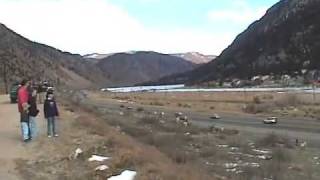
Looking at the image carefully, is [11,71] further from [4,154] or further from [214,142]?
[4,154]

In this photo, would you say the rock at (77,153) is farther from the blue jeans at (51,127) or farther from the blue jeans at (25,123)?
the blue jeans at (51,127)

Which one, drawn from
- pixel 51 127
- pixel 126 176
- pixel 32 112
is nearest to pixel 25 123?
pixel 32 112

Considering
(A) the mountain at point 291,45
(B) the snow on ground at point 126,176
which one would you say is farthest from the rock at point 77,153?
(A) the mountain at point 291,45

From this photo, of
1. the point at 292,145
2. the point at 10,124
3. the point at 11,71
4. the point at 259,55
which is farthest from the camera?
the point at 259,55

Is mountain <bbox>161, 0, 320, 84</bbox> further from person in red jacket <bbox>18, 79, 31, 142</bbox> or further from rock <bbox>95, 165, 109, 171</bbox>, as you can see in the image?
rock <bbox>95, 165, 109, 171</bbox>

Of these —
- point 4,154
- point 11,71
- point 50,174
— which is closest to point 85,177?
point 50,174

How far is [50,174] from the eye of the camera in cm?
1432

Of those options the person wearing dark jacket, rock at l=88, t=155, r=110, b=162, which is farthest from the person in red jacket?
rock at l=88, t=155, r=110, b=162

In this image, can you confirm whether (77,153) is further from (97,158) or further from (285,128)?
(285,128)

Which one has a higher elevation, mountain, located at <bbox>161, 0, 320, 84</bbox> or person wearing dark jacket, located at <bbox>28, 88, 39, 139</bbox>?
mountain, located at <bbox>161, 0, 320, 84</bbox>

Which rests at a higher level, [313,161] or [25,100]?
[25,100]

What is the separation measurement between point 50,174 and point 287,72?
153 metres

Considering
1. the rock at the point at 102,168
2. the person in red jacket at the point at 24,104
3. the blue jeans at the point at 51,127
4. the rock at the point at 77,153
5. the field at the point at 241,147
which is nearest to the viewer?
the rock at the point at 102,168

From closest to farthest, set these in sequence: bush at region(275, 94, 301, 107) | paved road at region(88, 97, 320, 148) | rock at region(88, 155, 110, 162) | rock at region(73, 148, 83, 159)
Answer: rock at region(88, 155, 110, 162)
rock at region(73, 148, 83, 159)
paved road at region(88, 97, 320, 148)
bush at region(275, 94, 301, 107)
